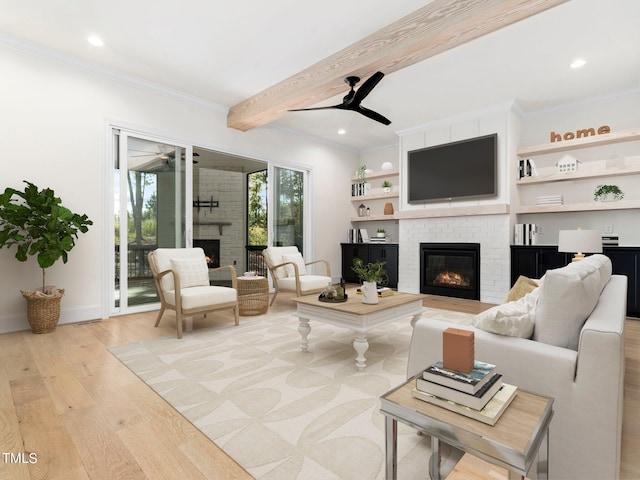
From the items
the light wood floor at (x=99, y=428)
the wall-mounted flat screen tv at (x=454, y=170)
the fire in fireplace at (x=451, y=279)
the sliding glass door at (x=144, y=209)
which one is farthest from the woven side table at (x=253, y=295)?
the wall-mounted flat screen tv at (x=454, y=170)

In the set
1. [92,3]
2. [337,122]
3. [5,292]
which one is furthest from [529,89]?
[5,292]

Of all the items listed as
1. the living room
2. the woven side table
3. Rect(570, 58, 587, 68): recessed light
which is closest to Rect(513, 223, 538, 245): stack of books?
the living room

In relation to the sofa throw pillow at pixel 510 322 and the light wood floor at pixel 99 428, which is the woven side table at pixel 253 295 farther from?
the sofa throw pillow at pixel 510 322

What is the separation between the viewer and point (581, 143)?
4559 mm

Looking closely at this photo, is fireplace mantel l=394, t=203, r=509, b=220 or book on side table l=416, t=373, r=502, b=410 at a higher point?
fireplace mantel l=394, t=203, r=509, b=220

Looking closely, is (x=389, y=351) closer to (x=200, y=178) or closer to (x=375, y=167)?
(x=375, y=167)

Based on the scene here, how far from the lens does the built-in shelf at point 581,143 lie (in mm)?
4258

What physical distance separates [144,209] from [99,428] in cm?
315

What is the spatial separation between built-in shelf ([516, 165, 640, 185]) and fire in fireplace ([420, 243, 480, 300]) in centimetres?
116

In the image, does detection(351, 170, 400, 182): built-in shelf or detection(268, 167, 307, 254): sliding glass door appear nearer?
detection(268, 167, 307, 254): sliding glass door

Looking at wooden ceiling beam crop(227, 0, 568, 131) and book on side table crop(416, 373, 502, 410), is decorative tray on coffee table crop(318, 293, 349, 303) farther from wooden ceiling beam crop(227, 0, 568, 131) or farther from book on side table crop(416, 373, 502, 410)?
wooden ceiling beam crop(227, 0, 568, 131)

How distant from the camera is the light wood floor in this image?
53.4 inches

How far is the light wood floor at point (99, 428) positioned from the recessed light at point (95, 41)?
9.53ft

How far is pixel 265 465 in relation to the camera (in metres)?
1.39
